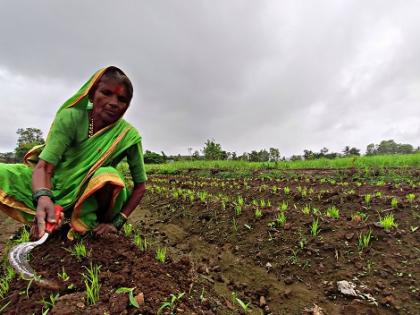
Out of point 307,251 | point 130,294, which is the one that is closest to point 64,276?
point 130,294

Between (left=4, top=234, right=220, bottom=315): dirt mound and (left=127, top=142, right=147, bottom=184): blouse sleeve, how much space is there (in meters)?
0.56

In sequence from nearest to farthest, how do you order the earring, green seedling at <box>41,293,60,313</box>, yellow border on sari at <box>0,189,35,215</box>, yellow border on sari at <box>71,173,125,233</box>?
green seedling at <box>41,293,60,313</box> → yellow border on sari at <box>71,173,125,233</box> → yellow border on sari at <box>0,189,35,215</box> → the earring

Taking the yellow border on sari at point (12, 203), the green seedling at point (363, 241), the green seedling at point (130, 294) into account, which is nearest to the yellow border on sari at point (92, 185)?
the yellow border on sari at point (12, 203)

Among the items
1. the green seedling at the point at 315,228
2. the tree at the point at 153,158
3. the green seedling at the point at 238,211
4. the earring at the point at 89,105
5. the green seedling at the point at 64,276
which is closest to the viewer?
the green seedling at the point at 64,276

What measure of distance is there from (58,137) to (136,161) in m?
0.64

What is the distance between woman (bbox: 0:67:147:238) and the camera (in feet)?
7.20

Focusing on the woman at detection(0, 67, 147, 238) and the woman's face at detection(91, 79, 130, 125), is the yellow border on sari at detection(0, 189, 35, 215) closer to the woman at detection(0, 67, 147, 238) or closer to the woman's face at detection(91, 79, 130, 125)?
the woman at detection(0, 67, 147, 238)

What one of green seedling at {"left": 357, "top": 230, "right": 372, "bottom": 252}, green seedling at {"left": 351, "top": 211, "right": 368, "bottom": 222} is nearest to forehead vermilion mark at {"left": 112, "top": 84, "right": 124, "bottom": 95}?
green seedling at {"left": 357, "top": 230, "right": 372, "bottom": 252}

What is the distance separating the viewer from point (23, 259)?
191cm

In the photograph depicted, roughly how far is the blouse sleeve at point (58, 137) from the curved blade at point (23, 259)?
0.60 m

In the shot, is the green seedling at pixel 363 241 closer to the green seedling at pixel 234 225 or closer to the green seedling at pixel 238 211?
the green seedling at pixel 234 225

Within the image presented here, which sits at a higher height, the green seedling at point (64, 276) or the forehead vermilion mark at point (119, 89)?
the forehead vermilion mark at point (119, 89)

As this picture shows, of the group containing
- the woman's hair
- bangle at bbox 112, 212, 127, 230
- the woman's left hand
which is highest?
the woman's hair

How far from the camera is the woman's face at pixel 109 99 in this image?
2.28m
